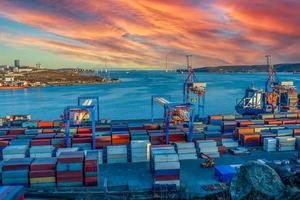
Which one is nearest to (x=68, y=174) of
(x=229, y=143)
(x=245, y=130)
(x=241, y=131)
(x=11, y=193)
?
(x=11, y=193)

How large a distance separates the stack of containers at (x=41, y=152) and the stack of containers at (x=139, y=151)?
24.8 ft

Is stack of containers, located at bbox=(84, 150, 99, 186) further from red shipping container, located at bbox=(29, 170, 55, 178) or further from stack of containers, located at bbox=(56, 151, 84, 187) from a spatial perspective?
red shipping container, located at bbox=(29, 170, 55, 178)

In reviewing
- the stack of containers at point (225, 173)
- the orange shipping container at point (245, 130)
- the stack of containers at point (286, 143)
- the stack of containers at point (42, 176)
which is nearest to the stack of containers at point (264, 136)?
the stack of containers at point (286, 143)

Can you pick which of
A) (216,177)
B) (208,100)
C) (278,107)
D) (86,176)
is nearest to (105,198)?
(86,176)

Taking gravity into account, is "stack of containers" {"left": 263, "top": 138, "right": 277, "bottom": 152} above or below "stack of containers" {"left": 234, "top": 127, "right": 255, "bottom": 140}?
below

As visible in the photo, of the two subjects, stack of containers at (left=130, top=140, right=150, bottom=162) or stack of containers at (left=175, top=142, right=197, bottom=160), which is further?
stack of containers at (left=175, top=142, right=197, bottom=160)

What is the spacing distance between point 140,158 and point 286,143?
1559cm

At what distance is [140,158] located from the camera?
32.3 m

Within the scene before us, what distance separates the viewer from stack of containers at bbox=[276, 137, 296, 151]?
35812 millimetres

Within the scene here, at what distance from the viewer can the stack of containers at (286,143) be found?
3581cm

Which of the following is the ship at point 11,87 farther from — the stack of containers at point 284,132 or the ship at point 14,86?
the stack of containers at point 284,132

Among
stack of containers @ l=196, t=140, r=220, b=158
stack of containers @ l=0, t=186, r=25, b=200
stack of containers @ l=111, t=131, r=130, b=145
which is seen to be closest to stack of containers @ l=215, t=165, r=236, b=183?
stack of containers @ l=196, t=140, r=220, b=158

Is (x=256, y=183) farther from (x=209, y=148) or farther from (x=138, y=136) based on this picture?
(x=138, y=136)

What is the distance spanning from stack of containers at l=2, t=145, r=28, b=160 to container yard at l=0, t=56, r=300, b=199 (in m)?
0.09
